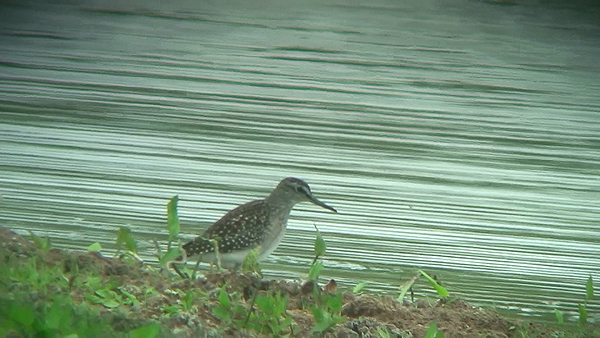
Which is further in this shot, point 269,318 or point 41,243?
point 41,243

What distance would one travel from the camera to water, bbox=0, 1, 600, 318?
7.58 metres

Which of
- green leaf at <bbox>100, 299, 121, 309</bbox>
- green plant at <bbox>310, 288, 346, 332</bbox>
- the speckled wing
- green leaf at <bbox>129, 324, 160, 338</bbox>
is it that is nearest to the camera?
green leaf at <bbox>129, 324, 160, 338</bbox>

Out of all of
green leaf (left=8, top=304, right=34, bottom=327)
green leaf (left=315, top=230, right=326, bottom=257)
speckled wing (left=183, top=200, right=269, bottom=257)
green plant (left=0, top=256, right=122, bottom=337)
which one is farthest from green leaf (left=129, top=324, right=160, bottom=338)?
speckled wing (left=183, top=200, right=269, bottom=257)

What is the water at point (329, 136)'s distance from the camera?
758cm

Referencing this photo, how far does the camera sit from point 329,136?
11820 millimetres

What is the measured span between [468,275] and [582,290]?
0.70 m

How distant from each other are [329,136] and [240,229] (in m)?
5.19

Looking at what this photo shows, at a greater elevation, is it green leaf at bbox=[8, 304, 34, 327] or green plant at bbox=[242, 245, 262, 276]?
green plant at bbox=[242, 245, 262, 276]

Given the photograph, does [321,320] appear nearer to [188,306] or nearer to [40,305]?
[188,306]

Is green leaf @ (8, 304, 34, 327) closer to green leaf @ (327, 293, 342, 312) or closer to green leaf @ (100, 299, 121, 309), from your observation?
green leaf @ (100, 299, 121, 309)

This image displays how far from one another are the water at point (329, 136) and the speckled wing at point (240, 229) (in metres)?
0.30

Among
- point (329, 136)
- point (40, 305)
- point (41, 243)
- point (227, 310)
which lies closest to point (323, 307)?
point (227, 310)

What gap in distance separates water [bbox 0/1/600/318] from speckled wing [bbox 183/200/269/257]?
11.8 inches

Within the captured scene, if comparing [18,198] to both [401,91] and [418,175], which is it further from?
[401,91]
